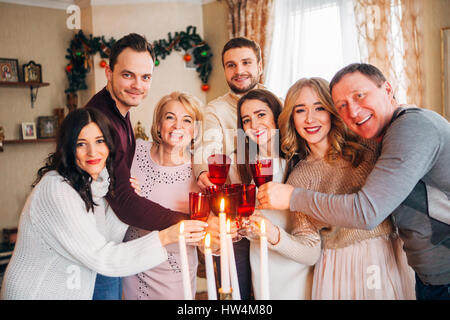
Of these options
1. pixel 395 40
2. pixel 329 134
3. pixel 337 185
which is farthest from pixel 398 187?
pixel 395 40

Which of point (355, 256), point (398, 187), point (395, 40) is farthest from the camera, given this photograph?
point (395, 40)

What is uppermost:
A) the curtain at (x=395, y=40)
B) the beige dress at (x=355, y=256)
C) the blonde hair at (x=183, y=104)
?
the curtain at (x=395, y=40)

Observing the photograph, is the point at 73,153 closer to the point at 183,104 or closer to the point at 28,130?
the point at 183,104

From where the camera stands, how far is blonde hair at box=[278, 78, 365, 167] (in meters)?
1.37

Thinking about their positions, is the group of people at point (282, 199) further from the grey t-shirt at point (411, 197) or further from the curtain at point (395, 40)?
the curtain at point (395, 40)

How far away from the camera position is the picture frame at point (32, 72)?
3.87 meters

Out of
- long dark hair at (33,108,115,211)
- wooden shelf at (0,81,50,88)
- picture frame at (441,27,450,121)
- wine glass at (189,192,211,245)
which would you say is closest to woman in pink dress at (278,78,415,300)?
wine glass at (189,192,211,245)

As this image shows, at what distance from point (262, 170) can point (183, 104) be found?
1.75 ft

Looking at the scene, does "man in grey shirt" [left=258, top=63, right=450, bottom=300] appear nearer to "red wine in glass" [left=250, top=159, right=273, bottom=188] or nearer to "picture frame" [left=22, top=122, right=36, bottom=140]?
"red wine in glass" [left=250, top=159, right=273, bottom=188]

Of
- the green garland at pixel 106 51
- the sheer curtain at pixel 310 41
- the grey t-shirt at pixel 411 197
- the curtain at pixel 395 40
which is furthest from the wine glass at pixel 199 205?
the green garland at pixel 106 51

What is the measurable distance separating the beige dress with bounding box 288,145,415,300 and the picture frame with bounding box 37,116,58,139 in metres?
3.53

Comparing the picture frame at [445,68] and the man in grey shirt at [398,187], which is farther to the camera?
the picture frame at [445,68]

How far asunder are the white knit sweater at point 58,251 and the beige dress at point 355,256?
606 millimetres

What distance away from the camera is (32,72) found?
390 cm
